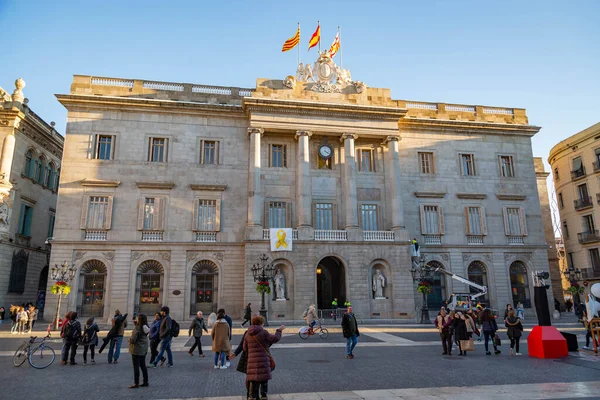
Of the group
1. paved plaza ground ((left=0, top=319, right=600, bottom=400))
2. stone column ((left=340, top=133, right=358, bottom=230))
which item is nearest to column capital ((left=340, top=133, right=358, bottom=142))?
stone column ((left=340, top=133, right=358, bottom=230))

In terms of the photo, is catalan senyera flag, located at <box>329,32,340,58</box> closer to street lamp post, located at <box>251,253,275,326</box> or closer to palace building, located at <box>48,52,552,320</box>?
palace building, located at <box>48,52,552,320</box>

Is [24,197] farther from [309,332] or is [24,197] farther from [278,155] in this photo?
[309,332]

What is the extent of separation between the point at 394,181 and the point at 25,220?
101ft

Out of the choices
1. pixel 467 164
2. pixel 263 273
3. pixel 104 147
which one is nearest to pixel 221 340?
pixel 263 273

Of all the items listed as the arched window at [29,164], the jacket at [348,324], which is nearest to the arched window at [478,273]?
the jacket at [348,324]

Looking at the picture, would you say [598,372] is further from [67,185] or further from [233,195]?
[67,185]

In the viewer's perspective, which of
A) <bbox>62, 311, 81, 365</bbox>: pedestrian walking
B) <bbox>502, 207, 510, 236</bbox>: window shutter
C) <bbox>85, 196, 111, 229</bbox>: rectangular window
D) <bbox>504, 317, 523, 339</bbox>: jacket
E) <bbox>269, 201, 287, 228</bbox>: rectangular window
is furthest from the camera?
<bbox>502, 207, 510, 236</bbox>: window shutter

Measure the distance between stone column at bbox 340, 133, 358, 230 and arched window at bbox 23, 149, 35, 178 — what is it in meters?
26.4

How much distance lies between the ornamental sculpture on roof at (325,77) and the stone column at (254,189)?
635 centimetres

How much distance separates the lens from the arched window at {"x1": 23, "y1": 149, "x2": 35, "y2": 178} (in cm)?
3472

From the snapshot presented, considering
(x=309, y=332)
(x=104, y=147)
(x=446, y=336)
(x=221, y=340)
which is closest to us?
(x=221, y=340)

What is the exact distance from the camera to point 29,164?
1388 inches

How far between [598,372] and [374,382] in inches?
251

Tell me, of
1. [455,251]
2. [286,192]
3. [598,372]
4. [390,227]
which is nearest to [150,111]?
[286,192]
